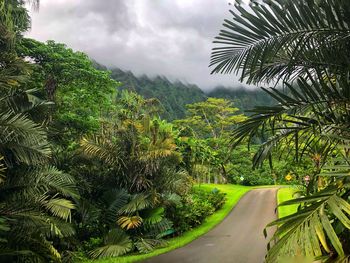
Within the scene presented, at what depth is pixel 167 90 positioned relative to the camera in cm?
6450

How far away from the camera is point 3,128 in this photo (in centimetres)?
623

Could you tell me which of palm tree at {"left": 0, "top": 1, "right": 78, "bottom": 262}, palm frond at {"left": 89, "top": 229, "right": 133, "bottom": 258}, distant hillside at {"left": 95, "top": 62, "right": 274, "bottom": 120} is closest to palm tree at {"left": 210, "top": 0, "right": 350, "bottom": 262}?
palm tree at {"left": 0, "top": 1, "right": 78, "bottom": 262}

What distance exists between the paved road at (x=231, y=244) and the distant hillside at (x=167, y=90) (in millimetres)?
39531

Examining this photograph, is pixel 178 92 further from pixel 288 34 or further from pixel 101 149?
pixel 288 34

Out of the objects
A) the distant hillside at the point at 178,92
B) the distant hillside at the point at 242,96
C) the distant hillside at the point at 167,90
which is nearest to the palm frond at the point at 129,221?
the distant hillside at the point at 167,90

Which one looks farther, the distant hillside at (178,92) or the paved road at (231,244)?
the distant hillside at (178,92)

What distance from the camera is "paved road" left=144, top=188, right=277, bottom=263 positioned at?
943cm

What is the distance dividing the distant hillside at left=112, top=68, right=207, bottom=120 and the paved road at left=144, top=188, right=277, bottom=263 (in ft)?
130

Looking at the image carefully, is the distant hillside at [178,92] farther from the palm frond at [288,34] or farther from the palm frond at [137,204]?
the palm frond at [288,34]

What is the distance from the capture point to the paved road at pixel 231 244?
943cm

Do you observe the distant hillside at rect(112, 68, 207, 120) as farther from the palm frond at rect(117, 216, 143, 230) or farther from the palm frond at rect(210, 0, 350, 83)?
the palm frond at rect(210, 0, 350, 83)

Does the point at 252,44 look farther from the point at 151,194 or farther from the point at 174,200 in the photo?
the point at 174,200

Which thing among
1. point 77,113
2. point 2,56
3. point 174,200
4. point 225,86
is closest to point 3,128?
point 2,56

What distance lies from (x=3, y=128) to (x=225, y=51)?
4.14 metres
